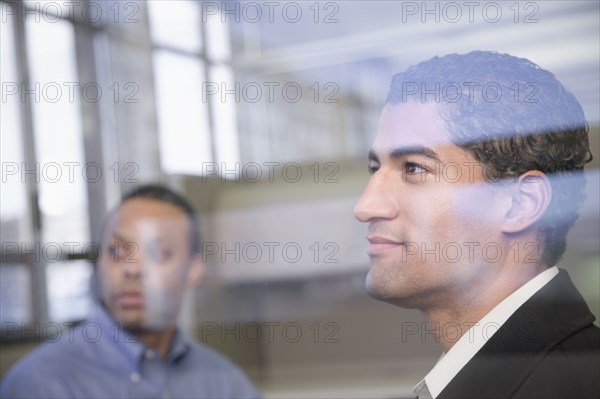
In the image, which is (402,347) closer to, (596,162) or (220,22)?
(596,162)

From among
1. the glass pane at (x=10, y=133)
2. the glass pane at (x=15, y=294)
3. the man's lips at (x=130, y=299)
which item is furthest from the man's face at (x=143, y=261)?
the glass pane at (x=15, y=294)

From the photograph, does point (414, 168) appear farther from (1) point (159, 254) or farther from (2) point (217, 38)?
(1) point (159, 254)

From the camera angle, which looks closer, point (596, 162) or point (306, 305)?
point (596, 162)

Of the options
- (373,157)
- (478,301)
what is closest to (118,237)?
(373,157)

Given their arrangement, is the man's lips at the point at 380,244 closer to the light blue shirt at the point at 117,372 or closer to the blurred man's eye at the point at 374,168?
the blurred man's eye at the point at 374,168

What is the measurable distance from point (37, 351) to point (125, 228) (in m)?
0.25

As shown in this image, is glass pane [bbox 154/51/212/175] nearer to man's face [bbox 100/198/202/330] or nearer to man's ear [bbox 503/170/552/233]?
man's face [bbox 100/198/202/330]

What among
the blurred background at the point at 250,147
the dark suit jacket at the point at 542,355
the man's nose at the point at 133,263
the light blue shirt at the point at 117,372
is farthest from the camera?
the man's nose at the point at 133,263

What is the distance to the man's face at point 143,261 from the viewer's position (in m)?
1.42

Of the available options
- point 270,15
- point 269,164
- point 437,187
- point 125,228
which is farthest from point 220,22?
point 437,187

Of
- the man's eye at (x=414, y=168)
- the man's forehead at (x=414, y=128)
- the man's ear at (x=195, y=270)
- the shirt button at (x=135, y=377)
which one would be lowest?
the shirt button at (x=135, y=377)

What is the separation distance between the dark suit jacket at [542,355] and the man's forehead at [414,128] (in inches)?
7.1

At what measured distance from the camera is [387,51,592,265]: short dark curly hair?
2.69 ft

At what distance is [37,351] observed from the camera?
1.42 m
